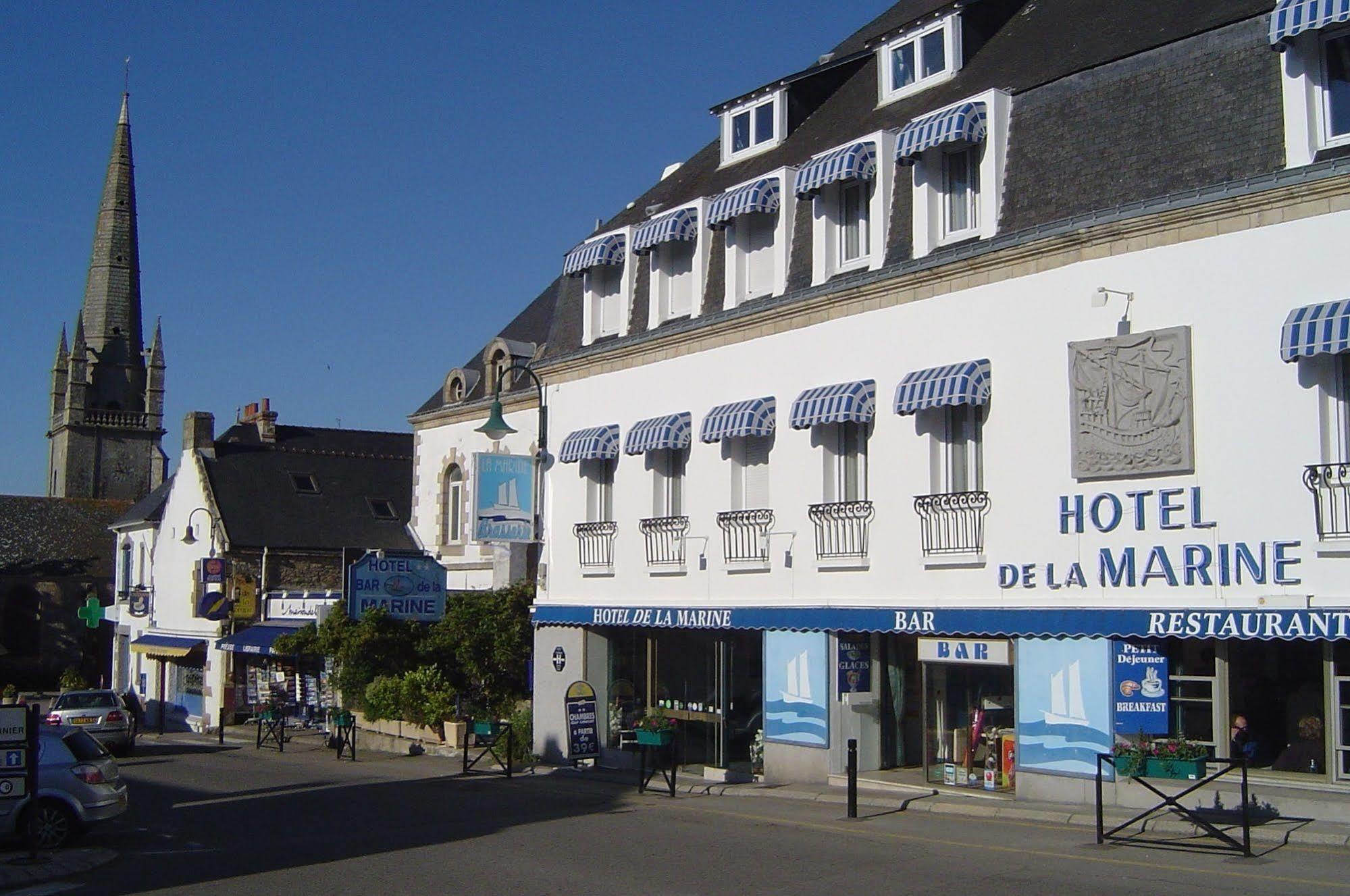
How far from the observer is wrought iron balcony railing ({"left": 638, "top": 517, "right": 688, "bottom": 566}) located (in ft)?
71.3

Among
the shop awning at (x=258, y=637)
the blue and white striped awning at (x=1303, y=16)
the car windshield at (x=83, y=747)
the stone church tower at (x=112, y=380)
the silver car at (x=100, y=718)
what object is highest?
the stone church tower at (x=112, y=380)

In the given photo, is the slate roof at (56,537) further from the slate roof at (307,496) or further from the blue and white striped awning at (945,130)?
the blue and white striped awning at (945,130)

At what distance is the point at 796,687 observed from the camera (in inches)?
765

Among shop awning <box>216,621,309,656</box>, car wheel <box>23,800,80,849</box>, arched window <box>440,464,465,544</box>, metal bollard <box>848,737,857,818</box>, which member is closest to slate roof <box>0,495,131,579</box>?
shop awning <box>216,621,309,656</box>

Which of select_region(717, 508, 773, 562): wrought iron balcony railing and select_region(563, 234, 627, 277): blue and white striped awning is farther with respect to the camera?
select_region(563, 234, 627, 277): blue and white striped awning

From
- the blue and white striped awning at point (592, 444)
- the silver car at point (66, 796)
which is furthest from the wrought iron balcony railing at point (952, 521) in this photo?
the silver car at point (66, 796)

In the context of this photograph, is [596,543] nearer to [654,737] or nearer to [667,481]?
[667,481]

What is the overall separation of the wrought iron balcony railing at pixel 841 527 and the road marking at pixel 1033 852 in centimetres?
386

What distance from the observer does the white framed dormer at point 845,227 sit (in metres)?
18.9

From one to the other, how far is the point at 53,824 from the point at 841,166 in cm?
1275

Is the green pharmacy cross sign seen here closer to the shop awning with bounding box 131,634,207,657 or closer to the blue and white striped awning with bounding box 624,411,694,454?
the shop awning with bounding box 131,634,207,657

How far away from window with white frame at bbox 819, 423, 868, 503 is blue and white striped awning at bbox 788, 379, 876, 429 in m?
0.36

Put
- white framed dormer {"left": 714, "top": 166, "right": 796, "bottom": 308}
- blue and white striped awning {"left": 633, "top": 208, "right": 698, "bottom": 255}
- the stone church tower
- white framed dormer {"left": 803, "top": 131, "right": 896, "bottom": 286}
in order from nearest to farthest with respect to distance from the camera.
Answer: white framed dormer {"left": 803, "top": 131, "right": 896, "bottom": 286} → white framed dormer {"left": 714, "top": 166, "right": 796, "bottom": 308} → blue and white striped awning {"left": 633, "top": 208, "right": 698, "bottom": 255} → the stone church tower

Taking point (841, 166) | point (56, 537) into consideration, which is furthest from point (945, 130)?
point (56, 537)
